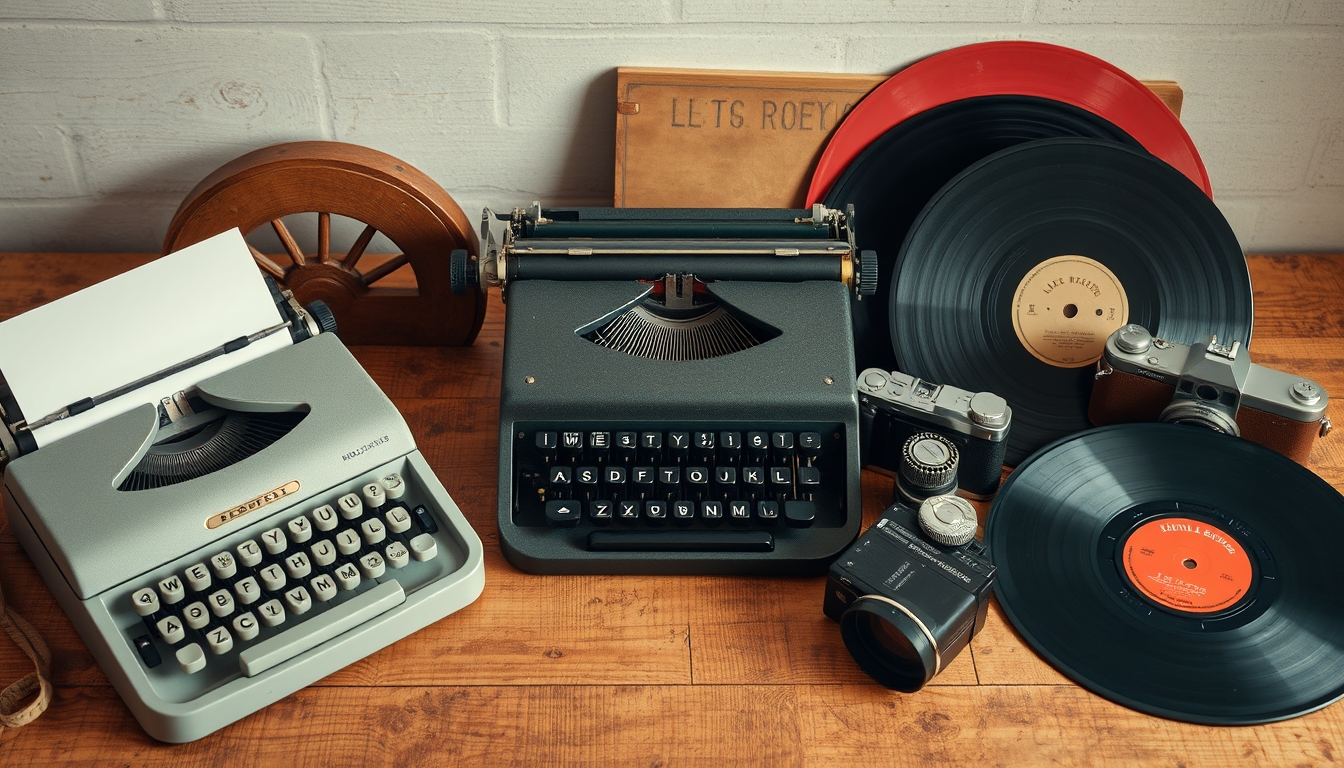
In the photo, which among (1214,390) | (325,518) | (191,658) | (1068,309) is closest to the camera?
(191,658)

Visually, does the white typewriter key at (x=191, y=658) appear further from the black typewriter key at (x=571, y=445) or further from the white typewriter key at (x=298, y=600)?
the black typewriter key at (x=571, y=445)

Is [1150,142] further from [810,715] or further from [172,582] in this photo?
[172,582]

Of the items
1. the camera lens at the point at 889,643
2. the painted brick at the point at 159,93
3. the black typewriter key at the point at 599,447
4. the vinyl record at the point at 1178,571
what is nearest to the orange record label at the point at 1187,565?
the vinyl record at the point at 1178,571

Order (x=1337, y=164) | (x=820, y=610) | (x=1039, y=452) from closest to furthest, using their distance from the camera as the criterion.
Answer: (x=820, y=610) < (x=1039, y=452) < (x=1337, y=164)

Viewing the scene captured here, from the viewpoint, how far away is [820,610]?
4.08ft

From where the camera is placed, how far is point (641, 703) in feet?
3.78

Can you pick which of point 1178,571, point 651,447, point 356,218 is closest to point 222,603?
point 651,447

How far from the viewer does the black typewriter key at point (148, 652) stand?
43.4 inches

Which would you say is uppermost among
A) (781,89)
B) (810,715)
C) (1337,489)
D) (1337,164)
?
(781,89)

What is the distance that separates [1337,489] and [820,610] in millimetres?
692

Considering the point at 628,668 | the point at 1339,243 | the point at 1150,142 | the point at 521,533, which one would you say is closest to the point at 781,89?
the point at 1150,142

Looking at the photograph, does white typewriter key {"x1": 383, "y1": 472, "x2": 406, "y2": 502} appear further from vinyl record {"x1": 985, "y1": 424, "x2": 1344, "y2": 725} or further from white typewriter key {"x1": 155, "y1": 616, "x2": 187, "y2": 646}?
vinyl record {"x1": 985, "y1": 424, "x2": 1344, "y2": 725}

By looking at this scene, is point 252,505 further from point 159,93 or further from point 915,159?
point 915,159

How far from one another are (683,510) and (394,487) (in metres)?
0.33
